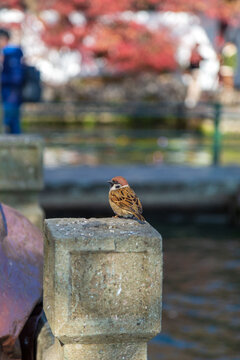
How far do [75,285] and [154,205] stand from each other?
25.0ft

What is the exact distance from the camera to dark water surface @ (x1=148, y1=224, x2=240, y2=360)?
5957 mm

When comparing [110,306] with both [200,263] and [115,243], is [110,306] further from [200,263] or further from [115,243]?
[200,263]

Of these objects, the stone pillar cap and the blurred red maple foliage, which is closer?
the stone pillar cap

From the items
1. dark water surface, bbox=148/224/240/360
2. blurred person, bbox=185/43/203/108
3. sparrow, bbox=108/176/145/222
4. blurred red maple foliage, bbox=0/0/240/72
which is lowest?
dark water surface, bbox=148/224/240/360

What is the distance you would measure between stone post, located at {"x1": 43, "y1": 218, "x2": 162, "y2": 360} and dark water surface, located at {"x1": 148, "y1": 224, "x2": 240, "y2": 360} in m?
2.78

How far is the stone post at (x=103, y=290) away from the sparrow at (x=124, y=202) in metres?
0.67

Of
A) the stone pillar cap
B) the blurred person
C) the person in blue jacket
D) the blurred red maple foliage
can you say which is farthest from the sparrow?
the blurred person

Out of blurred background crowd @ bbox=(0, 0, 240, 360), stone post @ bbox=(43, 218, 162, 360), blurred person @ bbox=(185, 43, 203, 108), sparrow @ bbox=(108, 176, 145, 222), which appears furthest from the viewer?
blurred person @ bbox=(185, 43, 203, 108)

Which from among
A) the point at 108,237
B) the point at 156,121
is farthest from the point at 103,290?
the point at 156,121

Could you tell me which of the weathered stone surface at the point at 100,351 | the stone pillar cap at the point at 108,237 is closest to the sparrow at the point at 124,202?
the stone pillar cap at the point at 108,237

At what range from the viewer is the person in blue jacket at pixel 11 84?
10703 millimetres

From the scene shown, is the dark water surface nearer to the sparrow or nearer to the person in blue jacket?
the sparrow

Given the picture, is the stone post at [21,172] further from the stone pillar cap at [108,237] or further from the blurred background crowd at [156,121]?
the stone pillar cap at [108,237]

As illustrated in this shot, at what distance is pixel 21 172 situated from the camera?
6.48 m
